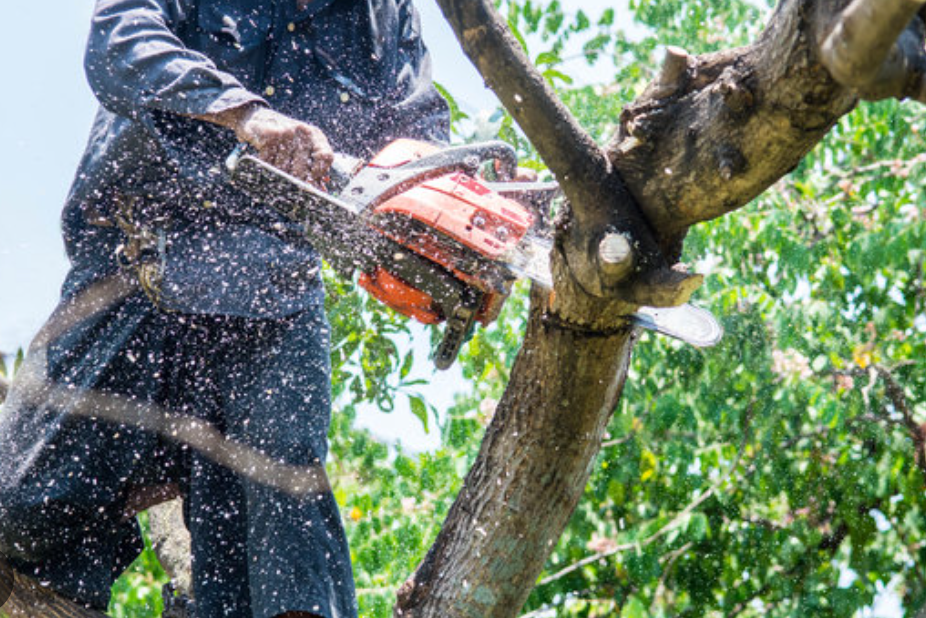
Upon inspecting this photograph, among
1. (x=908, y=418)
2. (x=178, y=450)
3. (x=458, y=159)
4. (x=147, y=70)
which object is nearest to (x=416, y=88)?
(x=458, y=159)

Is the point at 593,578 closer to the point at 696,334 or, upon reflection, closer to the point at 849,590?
the point at 849,590

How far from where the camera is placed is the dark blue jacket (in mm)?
2262

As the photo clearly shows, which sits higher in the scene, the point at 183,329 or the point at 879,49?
the point at 879,49

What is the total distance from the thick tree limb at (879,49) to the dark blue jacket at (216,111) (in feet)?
4.20

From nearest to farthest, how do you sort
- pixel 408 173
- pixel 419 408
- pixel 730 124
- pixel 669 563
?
pixel 730 124, pixel 408 173, pixel 419 408, pixel 669 563

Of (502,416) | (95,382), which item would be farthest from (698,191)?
(95,382)

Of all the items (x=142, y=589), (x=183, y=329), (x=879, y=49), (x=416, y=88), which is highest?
(x=416, y=88)

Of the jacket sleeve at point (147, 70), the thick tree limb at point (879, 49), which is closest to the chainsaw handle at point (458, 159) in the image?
the jacket sleeve at point (147, 70)

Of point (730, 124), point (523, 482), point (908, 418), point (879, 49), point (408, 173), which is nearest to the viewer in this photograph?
point (879, 49)

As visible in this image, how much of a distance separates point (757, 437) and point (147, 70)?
4022 mm

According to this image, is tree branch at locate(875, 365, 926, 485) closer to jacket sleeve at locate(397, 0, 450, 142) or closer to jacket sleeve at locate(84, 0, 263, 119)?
jacket sleeve at locate(397, 0, 450, 142)

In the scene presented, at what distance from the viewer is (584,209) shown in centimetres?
179

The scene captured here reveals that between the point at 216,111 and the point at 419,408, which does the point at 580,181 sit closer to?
the point at 216,111

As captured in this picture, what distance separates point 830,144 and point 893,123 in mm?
446
